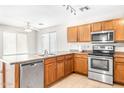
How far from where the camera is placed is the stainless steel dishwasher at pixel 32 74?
2.20 metres

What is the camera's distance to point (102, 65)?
10.6ft

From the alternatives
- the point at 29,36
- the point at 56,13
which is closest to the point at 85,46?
the point at 56,13

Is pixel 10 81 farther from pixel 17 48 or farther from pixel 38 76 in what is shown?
pixel 17 48

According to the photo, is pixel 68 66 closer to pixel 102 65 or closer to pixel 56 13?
pixel 102 65

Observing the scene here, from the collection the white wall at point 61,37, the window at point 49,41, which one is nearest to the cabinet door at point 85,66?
the white wall at point 61,37

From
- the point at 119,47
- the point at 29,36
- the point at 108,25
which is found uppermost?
the point at 108,25

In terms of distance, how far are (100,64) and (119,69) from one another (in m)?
0.54

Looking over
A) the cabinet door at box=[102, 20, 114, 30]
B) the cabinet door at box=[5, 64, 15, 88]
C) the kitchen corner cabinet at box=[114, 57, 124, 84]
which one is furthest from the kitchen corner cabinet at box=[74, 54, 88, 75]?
the cabinet door at box=[5, 64, 15, 88]

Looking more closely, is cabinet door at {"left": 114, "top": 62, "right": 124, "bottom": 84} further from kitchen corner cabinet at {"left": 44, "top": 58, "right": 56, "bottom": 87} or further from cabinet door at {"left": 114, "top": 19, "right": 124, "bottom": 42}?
kitchen corner cabinet at {"left": 44, "top": 58, "right": 56, "bottom": 87}

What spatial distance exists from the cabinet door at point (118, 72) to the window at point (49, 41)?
10.8ft

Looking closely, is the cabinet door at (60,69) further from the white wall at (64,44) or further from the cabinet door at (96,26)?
the cabinet door at (96,26)

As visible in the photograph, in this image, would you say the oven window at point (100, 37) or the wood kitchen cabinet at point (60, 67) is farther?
the oven window at point (100, 37)

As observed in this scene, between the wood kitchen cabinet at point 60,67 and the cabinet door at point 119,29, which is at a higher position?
the cabinet door at point 119,29

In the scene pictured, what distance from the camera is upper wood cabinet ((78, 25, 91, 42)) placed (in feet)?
13.0
